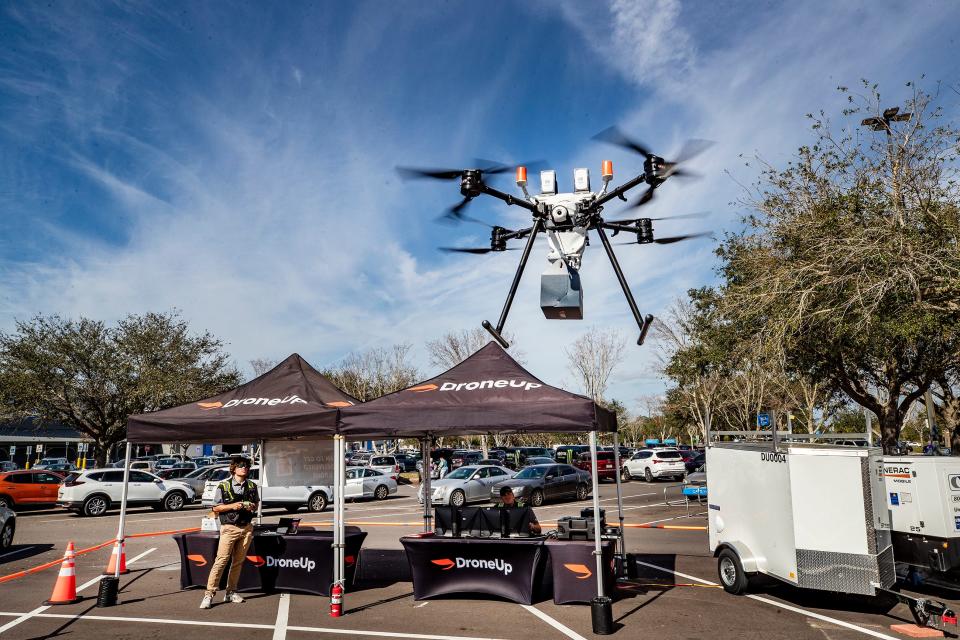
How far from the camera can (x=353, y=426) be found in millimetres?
8352

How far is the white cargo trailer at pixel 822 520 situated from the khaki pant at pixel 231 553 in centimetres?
660

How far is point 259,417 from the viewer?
29.1 feet

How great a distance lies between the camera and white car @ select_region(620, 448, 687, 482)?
3353cm

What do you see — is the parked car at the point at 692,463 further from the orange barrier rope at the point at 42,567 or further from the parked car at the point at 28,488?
the parked car at the point at 28,488

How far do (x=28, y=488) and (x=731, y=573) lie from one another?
23584 millimetres

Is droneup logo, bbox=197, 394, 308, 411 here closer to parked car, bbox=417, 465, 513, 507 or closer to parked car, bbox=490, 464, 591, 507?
parked car, bbox=417, 465, 513, 507

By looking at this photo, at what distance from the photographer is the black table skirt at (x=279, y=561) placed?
8.88 metres

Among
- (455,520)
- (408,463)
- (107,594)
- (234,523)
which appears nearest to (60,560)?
(107,594)

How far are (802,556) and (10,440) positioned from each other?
65402 millimetres

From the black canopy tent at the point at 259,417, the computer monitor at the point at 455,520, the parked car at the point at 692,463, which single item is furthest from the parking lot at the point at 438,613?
the parked car at the point at 692,463

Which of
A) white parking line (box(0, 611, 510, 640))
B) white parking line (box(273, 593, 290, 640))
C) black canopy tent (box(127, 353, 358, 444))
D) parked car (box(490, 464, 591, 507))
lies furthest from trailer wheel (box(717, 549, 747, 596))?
parked car (box(490, 464, 591, 507))

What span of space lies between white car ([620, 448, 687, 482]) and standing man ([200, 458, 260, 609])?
1122 inches

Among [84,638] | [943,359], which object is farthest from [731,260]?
[84,638]

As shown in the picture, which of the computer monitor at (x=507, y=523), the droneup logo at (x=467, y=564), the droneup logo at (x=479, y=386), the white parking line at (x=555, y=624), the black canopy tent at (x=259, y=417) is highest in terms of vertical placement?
the droneup logo at (x=479, y=386)
